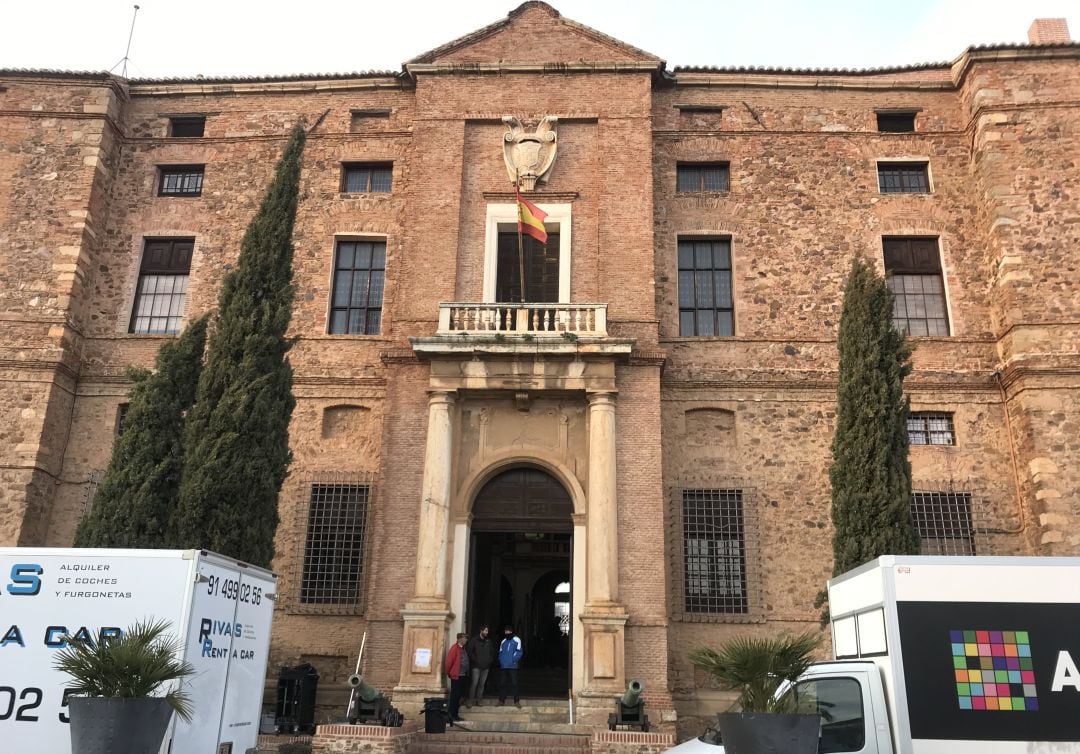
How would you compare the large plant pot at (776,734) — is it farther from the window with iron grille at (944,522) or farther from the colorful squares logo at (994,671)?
the window with iron grille at (944,522)

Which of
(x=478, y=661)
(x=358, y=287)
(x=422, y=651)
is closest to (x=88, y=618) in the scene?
(x=422, y=651)

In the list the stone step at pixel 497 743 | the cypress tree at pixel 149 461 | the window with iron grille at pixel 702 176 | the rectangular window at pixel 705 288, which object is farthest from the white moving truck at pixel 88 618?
the window with iron grille at pixel 702 176

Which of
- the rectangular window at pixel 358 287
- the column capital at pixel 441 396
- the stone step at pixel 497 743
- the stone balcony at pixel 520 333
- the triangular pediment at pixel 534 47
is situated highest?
the triangular pediment at pixel 534 47

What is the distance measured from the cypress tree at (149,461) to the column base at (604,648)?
316 inches

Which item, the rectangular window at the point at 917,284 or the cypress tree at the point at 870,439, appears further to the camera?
the rectangular window at the point at 917,284

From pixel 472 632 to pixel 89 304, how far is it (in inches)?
506

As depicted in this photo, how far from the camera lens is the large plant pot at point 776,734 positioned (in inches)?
319

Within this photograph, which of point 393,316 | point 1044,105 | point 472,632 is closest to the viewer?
point 472,632

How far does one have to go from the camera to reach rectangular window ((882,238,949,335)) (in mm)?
21203

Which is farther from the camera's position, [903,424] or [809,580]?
[809,580]

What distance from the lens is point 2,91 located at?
914 inches

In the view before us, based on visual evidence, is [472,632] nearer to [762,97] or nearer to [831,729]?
[831,729]

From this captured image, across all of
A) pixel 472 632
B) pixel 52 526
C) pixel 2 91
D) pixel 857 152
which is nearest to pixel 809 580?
pixel 472 632

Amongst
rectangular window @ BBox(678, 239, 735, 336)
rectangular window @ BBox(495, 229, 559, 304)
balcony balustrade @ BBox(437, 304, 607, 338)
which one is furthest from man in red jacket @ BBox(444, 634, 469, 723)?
rectangular window @ BBox(678, 239, 735, 336)
